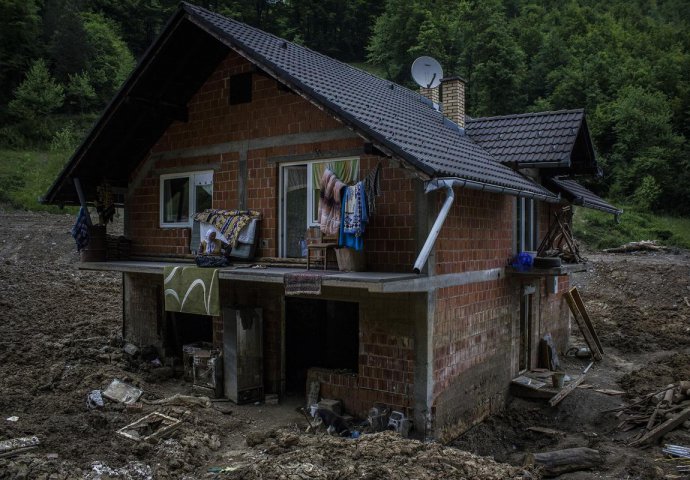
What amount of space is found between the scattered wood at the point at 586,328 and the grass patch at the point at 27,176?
23.0 metres

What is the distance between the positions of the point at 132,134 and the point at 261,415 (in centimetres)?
719

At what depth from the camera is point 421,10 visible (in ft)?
166

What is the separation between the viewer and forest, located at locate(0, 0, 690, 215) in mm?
35469

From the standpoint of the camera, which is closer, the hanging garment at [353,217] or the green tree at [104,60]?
the hanging garment at [353,217]

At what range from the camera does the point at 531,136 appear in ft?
42.9

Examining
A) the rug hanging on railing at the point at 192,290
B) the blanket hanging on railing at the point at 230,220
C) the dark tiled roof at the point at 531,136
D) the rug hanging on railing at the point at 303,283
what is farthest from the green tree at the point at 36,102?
the rug hanging on railing at the point at 303,283

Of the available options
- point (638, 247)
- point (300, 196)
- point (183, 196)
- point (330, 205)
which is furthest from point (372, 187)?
point (638, 247)

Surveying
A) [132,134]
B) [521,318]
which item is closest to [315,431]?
[521,318]

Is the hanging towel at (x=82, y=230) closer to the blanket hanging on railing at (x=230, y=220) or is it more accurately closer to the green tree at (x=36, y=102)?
the blanket hanging on railing at (x=230, y=220)

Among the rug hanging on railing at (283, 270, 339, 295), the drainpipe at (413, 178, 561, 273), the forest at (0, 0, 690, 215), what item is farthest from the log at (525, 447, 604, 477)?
Result: the forest at (0, 0, 690, 215)

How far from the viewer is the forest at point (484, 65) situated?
35469 millimetres

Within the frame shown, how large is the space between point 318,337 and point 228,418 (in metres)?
2.54

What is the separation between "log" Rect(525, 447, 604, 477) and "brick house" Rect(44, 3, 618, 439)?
1.58 meters

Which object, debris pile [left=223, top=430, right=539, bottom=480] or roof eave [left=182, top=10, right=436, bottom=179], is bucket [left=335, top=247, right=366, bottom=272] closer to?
roof eave [left=182, top=10, right=436, bottom=179]
